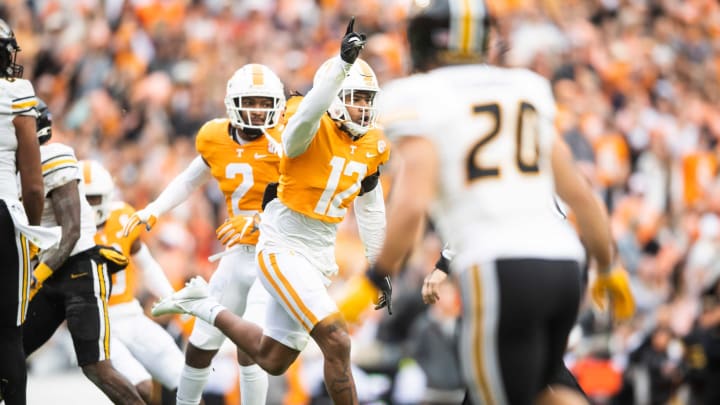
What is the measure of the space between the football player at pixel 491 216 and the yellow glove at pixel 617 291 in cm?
46

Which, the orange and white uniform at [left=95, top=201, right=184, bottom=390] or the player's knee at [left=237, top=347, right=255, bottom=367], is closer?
the player's knee at [left=237, top=347, right=255, bottom=367]

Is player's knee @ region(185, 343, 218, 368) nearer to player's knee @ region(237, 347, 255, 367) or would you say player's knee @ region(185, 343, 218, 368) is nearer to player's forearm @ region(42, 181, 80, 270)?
player's knee @ region(237, 347, 255, 367)

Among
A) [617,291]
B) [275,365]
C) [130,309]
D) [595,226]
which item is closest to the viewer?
[595,226]

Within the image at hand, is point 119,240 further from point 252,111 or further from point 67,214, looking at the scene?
point 252,111

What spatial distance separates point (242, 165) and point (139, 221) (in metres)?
0.74

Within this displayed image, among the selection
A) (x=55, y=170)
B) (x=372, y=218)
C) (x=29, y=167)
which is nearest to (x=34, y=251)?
(x=55, y=170)

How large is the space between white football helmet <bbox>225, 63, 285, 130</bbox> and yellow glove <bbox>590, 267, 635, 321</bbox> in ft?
8.80

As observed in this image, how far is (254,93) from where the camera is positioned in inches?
266

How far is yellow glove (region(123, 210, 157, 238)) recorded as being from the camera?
700cm

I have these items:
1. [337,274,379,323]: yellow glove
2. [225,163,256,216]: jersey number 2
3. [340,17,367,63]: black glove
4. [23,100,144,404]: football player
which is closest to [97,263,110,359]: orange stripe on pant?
[23,100,144,404]: football player

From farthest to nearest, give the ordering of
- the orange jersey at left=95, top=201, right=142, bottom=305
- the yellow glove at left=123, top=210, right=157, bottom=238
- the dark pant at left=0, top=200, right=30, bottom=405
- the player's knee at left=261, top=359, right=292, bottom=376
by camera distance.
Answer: the orange jersey at left=95, top=201, right=142, bottom=305 < the yellow glove at left=123, top=210, right=157, bottom=238 < the player's knee at left=261, top=359, right=292, bottom=376 < the dark pant at left=0, top=200, right=30, bottom=405

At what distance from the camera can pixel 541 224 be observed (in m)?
4.12

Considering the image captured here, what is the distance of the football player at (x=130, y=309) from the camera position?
7270 mm

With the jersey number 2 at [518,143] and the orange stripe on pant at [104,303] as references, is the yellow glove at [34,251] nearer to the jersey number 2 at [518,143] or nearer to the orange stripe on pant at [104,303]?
the orange stripe on pant at [104,303]
